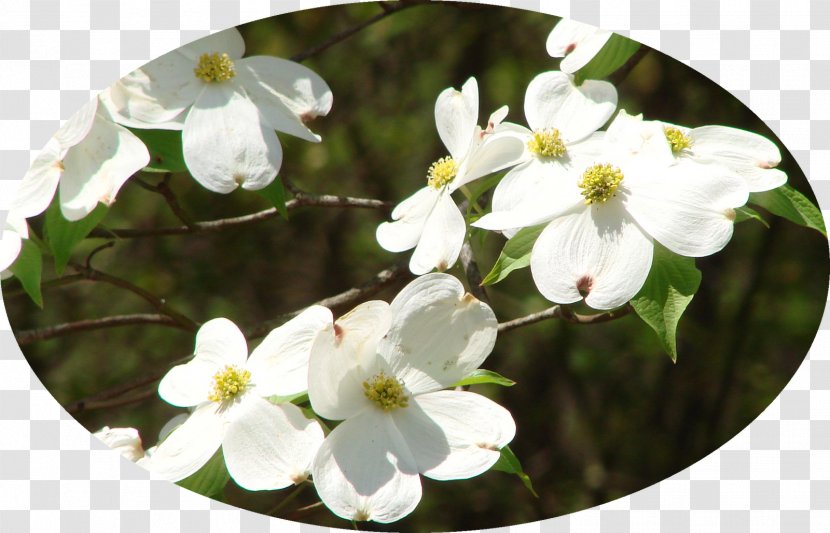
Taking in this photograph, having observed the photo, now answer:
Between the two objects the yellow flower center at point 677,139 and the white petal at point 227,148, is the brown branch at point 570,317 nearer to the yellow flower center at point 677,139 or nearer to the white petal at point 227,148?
the yellow flower center at point 677,139

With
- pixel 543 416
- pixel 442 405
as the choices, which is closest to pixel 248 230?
pixel 543 416

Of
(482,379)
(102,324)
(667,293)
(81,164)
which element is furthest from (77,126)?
(667,293)

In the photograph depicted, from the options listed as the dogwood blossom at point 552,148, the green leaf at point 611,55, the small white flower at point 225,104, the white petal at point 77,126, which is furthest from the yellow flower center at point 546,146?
the white petal at point 77,126

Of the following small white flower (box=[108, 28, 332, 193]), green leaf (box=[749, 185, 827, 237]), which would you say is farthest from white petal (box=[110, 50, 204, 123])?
green leaf (box=[749, 185, 827, 237])

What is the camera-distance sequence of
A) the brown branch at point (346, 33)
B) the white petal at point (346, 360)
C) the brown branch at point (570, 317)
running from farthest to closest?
1. the brown branch at point (346, 33)
2. the brown branch at point (570, 317)
3. the white petal at point (346, 360)

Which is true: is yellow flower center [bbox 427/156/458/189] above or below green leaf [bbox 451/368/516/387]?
above

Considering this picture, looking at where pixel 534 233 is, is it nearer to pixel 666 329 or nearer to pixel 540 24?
pixel 666 329

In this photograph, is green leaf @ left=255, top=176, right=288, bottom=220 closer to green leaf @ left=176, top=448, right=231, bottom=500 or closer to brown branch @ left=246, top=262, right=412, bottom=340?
brown branch @ left=246, top=262, right=412, bottom=340
